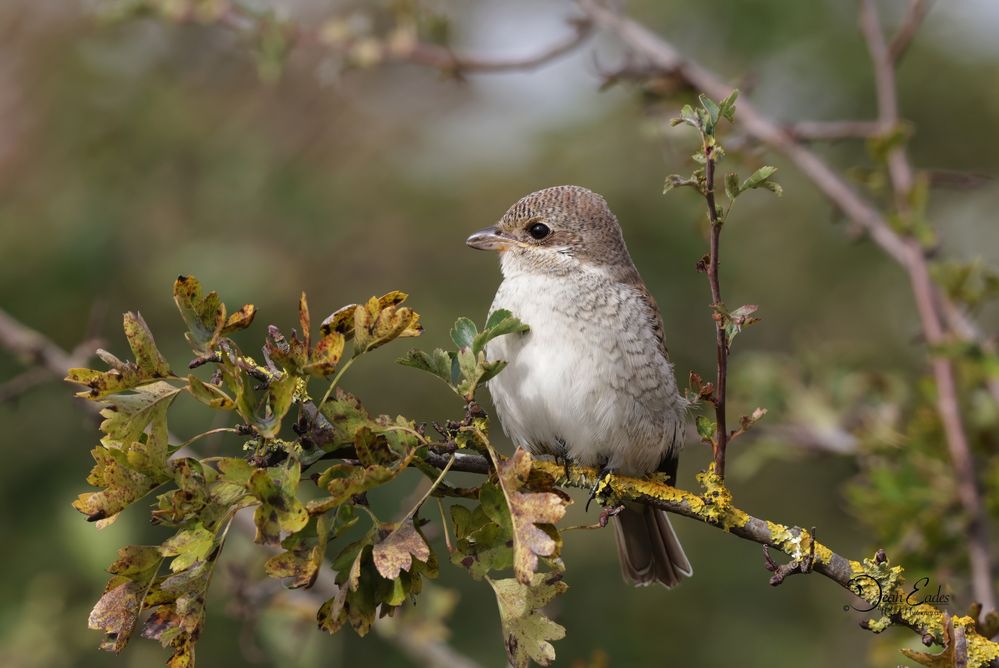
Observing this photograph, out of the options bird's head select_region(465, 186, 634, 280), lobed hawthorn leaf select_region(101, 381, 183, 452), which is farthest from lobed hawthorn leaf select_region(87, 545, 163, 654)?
bird's head select_region(465, 186, 634, 280)

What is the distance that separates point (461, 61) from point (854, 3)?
3916 mm

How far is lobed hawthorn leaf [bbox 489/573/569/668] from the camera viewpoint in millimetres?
2020

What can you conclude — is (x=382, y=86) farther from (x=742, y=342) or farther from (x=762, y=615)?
(x=762, y=615)

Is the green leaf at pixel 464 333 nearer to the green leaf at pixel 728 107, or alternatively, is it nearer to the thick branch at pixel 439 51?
the green leaf at pixel 728 107

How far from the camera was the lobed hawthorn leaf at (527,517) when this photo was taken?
1.89 meters

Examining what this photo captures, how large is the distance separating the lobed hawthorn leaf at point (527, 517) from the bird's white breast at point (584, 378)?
4.19 feet

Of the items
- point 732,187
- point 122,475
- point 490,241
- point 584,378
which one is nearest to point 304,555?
point 122,475

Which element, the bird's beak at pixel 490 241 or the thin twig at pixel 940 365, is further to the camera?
the bird's beak at pixel 490 241

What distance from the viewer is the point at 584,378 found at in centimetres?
324

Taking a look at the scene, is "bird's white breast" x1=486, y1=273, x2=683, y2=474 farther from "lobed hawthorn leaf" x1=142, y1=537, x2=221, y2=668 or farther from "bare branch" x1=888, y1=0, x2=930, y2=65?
"lobed hawthorn leaf" x1=142, y1=537, x2=221, y2=668

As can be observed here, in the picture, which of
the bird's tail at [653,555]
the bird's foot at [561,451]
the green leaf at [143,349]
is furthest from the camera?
the bird's tail at [653,555]

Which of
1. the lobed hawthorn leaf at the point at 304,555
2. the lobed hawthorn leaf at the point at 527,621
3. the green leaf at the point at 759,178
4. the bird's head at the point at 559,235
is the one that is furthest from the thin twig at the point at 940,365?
the lobed hawthorn leaf at the point at 304,555

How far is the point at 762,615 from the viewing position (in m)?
6.52

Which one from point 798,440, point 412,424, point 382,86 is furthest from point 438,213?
point 412,424
